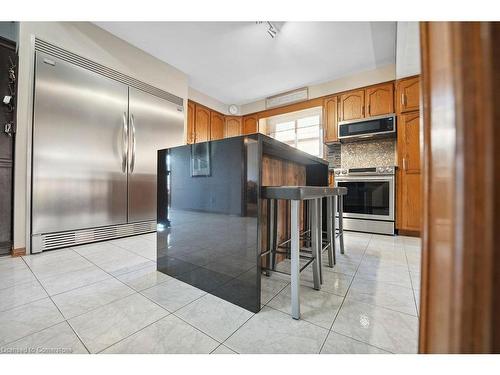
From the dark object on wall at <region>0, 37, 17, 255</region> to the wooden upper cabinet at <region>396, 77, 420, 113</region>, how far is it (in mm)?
4587

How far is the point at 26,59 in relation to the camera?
1970mm

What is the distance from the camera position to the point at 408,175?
9.61ft

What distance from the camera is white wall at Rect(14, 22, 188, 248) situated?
1943mm

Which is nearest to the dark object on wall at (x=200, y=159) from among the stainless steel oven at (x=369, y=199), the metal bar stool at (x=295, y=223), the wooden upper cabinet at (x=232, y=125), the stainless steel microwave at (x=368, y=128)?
the metal bar stool at (x=295, y=223)

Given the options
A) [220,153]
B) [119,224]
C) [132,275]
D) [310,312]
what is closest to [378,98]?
[220,153]

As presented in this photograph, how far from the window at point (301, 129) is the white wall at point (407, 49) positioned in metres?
1.39

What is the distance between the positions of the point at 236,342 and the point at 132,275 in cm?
104

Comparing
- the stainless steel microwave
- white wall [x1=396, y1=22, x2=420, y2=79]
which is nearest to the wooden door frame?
white wall [x1=396, y1=22, x2=420, y2=79]

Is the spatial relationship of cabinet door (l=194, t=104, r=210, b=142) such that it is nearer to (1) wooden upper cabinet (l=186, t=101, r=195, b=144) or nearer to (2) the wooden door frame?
(1) wooden upper cabinet (l=186, t=101, r=195, b=144)

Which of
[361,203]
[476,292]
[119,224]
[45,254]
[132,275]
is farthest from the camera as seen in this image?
[361,203]

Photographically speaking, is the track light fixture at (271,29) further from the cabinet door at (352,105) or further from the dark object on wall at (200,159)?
the dark object on wall at (200,159)

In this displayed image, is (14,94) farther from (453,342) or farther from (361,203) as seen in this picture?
(361,203)

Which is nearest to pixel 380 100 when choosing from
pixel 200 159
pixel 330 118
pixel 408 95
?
pixel 408 95

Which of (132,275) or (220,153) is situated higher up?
(220,153)
